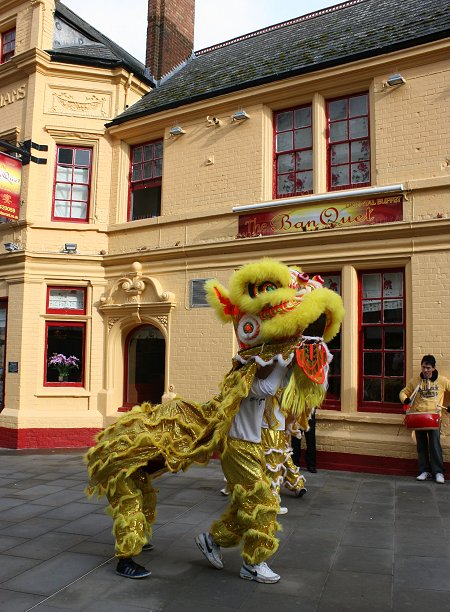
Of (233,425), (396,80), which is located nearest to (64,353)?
(233,425)

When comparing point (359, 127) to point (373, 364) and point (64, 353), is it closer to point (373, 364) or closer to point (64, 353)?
point (373, 364)

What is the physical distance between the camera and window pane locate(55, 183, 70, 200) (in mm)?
11367

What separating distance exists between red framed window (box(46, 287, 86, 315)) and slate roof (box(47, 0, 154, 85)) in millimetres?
4919

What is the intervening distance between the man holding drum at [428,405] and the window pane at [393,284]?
1291mm

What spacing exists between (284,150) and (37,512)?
7.09 meters

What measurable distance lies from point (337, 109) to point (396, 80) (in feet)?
3.74

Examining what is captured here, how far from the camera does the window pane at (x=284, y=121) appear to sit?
9.63 metres

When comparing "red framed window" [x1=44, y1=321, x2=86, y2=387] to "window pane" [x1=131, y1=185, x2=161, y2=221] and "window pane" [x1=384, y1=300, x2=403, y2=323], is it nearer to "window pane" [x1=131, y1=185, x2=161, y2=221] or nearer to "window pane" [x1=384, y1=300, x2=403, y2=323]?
"window pane" [x1=131, y1=185, x2=161, y2=221]

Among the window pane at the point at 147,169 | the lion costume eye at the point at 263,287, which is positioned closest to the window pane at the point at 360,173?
the window pane at the point at 147,169

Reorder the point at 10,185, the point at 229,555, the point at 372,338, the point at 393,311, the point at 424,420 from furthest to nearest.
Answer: the point at 10,185 < the point at 372,338 < the point at 393,311 < the point at 424,420 < the point at 229,555

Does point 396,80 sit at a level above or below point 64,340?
above

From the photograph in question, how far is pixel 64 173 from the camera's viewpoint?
11.4 m

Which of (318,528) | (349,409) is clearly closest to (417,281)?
(349,409)

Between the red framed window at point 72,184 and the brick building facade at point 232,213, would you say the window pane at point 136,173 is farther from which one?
the red framed window at point 72,184
